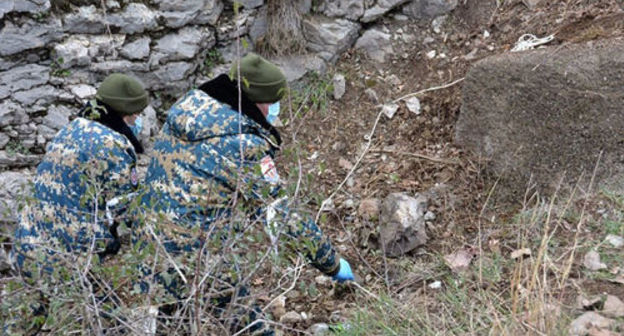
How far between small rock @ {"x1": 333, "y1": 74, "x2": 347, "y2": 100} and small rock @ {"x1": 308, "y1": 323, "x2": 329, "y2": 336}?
215cm

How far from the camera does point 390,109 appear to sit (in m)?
5.39

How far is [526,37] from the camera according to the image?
5207 millimetres

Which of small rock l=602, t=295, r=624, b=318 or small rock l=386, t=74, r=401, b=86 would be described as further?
small rock l=386, t=74, r=401, b=86

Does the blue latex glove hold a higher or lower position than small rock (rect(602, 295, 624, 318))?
lower

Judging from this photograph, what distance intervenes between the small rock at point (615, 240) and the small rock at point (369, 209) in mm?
1435

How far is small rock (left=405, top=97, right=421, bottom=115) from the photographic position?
17.4 feet

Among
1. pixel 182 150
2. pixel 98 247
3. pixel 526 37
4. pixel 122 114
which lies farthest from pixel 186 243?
pixel 526 37

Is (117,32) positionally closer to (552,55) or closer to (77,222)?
(77,222)

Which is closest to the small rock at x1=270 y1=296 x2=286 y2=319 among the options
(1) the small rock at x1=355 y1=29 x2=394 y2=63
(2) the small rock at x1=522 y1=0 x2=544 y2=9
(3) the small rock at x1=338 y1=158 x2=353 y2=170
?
(3) the small rock at x1=338 y1=158 x2=353 y2=170

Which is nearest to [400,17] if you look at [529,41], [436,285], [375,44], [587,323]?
[375,44]

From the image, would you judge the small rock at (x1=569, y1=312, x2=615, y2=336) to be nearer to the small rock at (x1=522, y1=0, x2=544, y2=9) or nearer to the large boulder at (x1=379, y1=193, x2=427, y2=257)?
the large boulder at (x1=379, y1=193, x2=427, y2=257)

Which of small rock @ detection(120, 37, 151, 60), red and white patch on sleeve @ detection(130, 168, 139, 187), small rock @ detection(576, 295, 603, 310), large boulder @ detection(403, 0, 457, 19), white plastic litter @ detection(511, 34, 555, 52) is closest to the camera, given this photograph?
small rock @ detection(576, 295, 603, 310)

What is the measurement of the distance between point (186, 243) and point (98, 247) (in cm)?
66

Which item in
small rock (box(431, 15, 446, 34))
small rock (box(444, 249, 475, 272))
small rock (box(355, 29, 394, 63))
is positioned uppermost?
small rock (box(431, 15, 446, 34))
